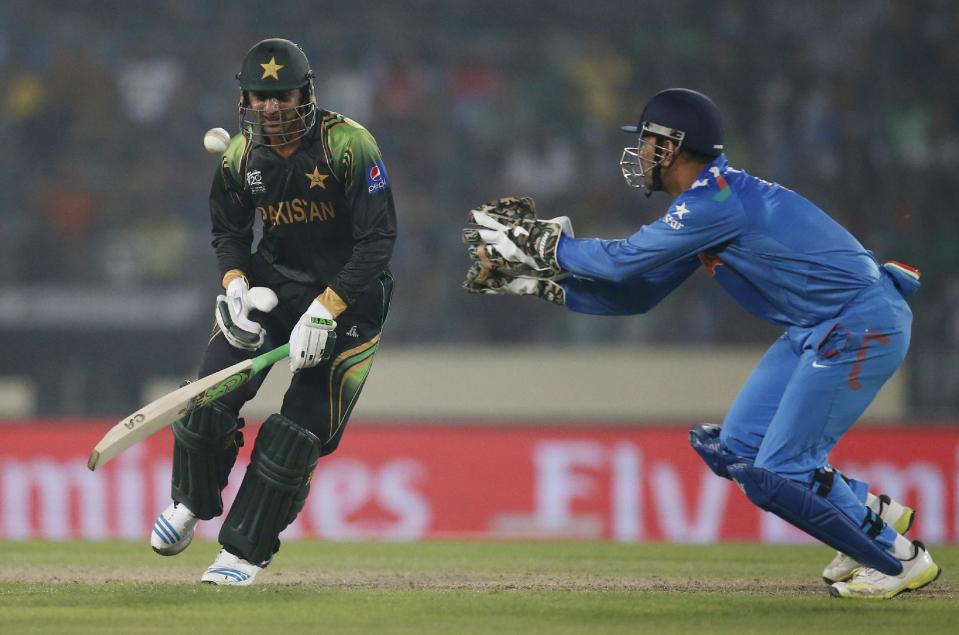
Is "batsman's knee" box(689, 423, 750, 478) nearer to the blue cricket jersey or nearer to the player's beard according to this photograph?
the blue cricket jersey

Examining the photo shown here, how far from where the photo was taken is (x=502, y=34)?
13.9 meters

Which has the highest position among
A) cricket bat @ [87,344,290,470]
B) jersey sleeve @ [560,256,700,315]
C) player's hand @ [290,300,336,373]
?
jersey sleeve @ [560,256,700,315]

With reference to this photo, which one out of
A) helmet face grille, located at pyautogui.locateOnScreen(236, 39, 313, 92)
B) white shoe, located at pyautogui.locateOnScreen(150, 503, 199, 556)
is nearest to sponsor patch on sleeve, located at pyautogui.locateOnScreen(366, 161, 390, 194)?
helmet face grille, located at pyautogui.locateOnScreen(236, 39, 313, 92)

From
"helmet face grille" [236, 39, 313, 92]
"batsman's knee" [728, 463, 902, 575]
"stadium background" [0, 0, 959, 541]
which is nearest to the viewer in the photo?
"batsman's knee" [728, 463, 902, 575]

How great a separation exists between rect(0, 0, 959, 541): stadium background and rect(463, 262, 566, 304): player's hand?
494 cm

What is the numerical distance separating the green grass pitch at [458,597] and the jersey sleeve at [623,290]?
3.56ft

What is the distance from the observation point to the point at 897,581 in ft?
17.2

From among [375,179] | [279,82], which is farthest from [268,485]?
[279,82]

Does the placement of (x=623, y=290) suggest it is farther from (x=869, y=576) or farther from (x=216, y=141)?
(x=216, y=141)

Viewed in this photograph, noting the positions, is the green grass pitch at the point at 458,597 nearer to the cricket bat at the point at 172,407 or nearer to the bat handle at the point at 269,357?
the cricket bat at the point at 172,407

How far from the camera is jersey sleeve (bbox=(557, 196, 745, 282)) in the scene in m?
5.10

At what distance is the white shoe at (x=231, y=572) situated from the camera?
5418 mm

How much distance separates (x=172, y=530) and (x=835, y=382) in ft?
8.47

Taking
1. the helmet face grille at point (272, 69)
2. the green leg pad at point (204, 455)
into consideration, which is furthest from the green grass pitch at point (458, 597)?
the helmet face grille at point (272, 69)
